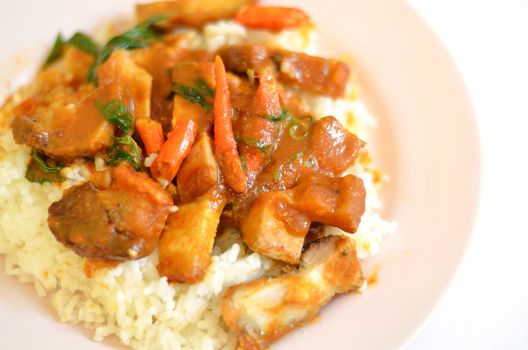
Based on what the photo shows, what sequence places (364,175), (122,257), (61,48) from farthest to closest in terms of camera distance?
(61,48) → (364,175) → (122,257)

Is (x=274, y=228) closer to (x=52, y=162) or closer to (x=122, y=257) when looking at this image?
(x=122, y=257)

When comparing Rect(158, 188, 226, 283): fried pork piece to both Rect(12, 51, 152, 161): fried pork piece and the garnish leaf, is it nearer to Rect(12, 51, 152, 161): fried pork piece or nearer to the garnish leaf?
the garnish leaf

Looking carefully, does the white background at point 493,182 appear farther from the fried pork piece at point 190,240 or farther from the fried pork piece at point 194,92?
the fried pork piece at point 194,92

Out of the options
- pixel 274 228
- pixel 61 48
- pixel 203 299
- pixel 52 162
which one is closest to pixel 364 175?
pixel 274 228

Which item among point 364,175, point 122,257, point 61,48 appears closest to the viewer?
point 122,257

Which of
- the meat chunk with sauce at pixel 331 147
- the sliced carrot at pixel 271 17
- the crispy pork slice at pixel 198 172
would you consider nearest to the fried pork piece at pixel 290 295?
the meat chunk with sauce at pixel 331 147

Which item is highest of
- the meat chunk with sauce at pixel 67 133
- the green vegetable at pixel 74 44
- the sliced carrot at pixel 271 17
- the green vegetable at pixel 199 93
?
the sliced carrot at pixel 271 17

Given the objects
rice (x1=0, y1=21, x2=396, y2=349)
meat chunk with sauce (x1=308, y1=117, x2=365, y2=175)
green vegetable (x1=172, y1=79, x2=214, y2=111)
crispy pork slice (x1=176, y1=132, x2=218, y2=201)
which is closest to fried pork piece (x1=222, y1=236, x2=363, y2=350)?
rice (x1=0, y1=21, x2=396, y2=349)

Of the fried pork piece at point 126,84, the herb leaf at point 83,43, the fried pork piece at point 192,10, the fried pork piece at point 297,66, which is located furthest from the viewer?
the fried pork piece at point 192,10
